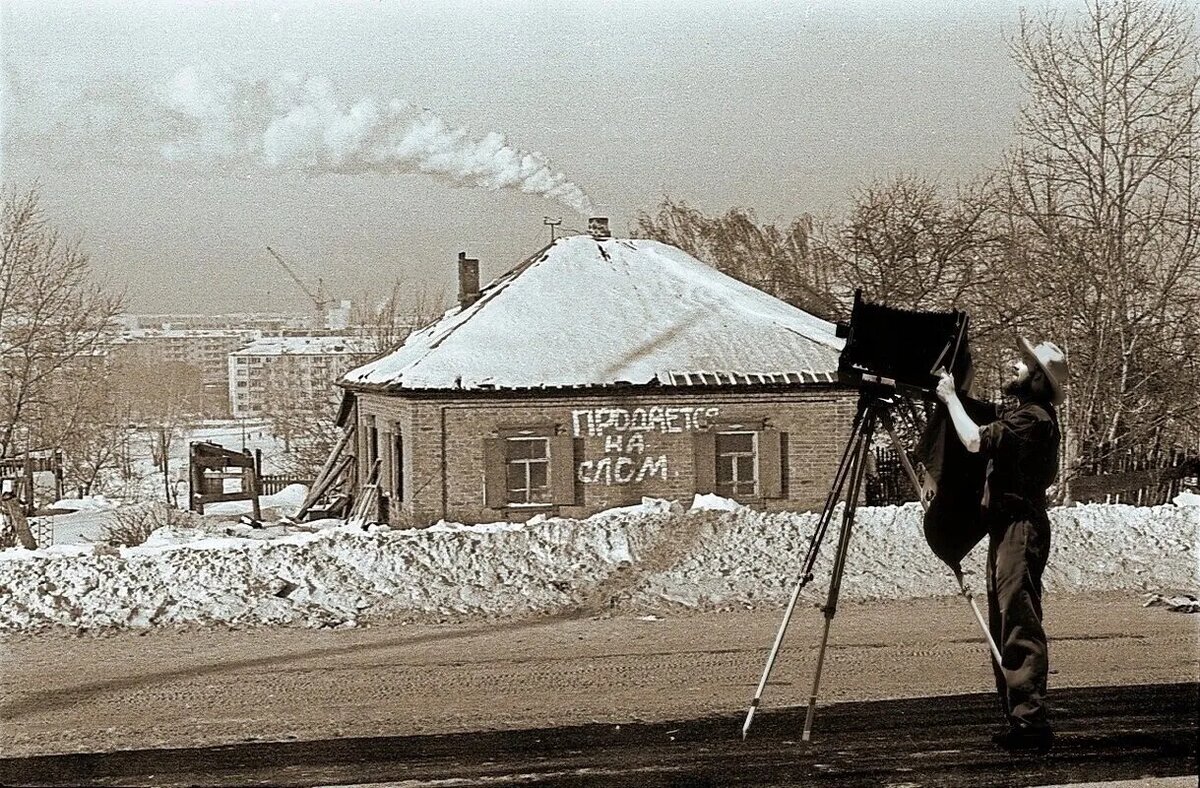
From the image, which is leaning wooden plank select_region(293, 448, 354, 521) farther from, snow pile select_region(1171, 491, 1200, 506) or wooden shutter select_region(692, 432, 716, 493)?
snow pile select_region(1171, 491, 1200, 506)

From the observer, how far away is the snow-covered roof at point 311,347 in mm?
19522

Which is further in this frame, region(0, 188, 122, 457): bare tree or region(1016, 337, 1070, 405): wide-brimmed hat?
region(0, 188, 122, 457): bare tree

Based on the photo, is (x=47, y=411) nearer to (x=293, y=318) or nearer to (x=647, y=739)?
(x=293, y=318)

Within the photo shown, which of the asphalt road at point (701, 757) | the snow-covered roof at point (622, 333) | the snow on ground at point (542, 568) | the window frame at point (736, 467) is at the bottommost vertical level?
the asphalt road at point (701, 757)

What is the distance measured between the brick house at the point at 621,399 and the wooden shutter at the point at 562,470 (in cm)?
2

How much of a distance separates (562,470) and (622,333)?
67.0 inches

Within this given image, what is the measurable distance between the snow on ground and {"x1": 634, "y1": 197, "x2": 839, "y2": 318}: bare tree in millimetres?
3857

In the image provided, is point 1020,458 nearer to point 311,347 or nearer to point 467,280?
point 467,280

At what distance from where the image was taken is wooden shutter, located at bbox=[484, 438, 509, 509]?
555 inches

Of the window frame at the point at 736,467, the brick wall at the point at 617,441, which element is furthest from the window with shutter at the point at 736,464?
the brick wall at the point at 617,441

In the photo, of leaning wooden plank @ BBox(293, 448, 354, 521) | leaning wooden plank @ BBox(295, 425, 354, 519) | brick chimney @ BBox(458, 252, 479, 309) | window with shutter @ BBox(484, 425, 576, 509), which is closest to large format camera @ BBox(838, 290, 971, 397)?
window with shutter @ BBox(484, 425, 576, 509)

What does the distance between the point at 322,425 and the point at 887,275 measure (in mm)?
18810

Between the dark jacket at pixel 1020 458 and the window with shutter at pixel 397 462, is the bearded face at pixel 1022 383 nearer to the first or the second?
the dark jacket at pixel 1020 458

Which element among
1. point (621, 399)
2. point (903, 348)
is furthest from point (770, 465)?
point (903, 348)
